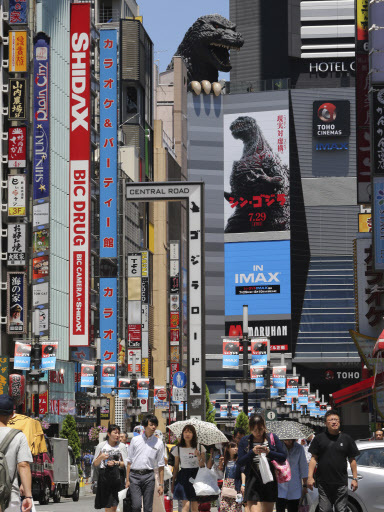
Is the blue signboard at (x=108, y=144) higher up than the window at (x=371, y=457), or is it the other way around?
the blue signboard at (x=108, y=144)

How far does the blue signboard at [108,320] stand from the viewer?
3504 inches

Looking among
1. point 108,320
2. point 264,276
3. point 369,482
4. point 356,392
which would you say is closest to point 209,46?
point 264,276

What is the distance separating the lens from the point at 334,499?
54.4 feet

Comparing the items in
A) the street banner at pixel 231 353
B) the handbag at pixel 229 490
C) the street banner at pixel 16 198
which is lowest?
the handbag at pixel 229 490

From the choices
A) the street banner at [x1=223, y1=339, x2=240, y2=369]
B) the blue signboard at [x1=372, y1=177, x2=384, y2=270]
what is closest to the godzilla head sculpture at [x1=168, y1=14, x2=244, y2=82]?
the blue signboard at [x1=372, y1=177, x2=384, y2=270]

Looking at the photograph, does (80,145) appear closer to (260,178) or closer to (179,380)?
(179,380)

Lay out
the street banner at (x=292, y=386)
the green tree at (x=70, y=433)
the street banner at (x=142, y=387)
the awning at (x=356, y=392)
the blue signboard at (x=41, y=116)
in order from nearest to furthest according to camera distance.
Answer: the green tree at (x=70, y=433)
the blue signboard at (x=41, y=116)
the awning at (x=356, y=392)
the street banner at (x=142, y=387)
the street banner at (x=292, y=386)

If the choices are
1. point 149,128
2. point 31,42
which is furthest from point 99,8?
point 31,42

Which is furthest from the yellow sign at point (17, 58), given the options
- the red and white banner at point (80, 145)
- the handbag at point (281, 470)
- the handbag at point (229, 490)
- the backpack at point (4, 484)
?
the backpack at point (4, 484)

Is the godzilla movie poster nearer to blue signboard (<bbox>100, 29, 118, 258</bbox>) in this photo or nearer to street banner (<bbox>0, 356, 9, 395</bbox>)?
blue signboard (<bbox>100, 29, 118, 258</bbox>)

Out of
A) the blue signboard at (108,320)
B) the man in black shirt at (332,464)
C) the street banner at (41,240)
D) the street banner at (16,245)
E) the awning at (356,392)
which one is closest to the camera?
the man in black shirt at (332,464)

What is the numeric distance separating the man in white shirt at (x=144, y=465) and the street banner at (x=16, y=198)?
42.4m

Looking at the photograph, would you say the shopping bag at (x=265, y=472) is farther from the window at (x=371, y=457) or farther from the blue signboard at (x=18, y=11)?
the blue signboard at (x=18, y=11)

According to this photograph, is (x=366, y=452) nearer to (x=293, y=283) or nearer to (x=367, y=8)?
(x=367, y=8)
